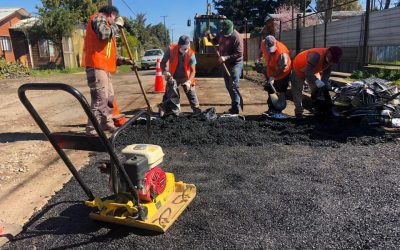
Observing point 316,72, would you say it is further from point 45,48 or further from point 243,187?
point 45,48

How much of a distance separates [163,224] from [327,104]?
Result: 4.10m

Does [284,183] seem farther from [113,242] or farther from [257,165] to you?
[113,242]

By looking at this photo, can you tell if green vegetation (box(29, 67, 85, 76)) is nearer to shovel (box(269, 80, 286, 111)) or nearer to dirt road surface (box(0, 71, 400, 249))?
dirt road surface (box(0, 71, 400, 249))

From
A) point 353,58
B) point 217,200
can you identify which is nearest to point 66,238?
point 217,200

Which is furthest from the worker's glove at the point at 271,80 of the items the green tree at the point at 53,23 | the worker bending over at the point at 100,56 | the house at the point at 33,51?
the house at the point at 33,51

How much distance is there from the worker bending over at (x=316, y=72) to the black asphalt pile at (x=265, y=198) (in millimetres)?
860

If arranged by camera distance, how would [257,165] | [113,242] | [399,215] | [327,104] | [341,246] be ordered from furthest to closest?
[327,104], [257,165], [399,215], [113,242], [341,246]

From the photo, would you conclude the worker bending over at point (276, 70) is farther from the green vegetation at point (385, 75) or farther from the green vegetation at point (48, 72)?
the green vegetation at point (48, 72)

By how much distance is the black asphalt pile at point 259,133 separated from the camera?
4933 mm

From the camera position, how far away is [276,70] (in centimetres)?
627

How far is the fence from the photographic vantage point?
8.37 m

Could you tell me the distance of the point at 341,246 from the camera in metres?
2.50

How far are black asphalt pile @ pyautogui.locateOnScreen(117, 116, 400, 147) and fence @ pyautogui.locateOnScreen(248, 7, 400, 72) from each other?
4.02 meters

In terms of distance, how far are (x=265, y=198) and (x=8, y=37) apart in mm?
29117
